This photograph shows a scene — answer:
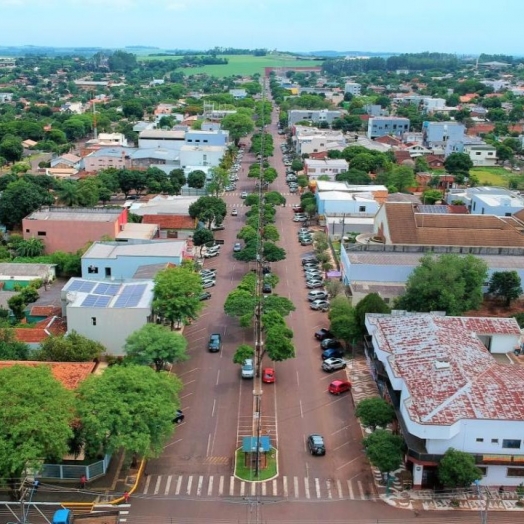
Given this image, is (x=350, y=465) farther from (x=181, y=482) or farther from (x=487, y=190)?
(x=487, y=190)

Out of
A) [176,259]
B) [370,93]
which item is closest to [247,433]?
[176,259]

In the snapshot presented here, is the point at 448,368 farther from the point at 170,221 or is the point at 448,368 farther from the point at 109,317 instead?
the point at 170,221

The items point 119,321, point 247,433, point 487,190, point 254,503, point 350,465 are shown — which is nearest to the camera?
point 254,503

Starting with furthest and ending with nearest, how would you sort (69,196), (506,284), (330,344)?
1. (69,196)
2. (506,284)
3. (330,344)

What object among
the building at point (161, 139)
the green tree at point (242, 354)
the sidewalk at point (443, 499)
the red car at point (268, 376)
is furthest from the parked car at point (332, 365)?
the building at point (161, 139)

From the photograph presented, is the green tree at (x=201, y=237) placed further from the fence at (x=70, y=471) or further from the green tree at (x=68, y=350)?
the fence at (x=70, y=471)

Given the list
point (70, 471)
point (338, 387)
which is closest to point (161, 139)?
point (338, 387)
